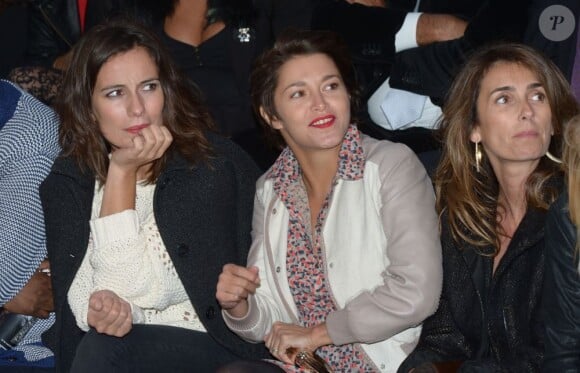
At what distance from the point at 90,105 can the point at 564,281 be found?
1472 mm

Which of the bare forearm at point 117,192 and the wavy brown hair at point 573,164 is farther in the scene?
the bare forearm at point 117,192

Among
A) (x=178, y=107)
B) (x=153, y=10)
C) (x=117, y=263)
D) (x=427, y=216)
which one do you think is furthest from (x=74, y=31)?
(x=427, y=216)

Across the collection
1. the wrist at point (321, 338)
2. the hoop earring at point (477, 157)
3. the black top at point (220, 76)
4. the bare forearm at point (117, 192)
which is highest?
the black top at point (220, 76)

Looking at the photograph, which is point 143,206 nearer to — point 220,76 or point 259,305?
point 259,305

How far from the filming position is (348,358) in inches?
114

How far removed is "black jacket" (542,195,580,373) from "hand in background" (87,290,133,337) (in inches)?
42.8

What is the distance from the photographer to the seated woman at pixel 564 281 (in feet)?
8.20

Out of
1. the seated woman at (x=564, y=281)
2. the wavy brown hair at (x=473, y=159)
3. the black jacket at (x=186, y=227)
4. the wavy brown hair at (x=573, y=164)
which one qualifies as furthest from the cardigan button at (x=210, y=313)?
the wavy brown hair at (x=573, y=164)

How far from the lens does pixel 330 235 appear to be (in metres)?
2.94

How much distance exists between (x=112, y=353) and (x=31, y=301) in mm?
573

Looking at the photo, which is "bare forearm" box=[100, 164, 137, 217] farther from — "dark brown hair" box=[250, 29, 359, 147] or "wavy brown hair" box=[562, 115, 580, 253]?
"wavy brown hair" box=[562, 115, 580, 253]

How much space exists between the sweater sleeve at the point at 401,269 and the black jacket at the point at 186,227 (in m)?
0.40

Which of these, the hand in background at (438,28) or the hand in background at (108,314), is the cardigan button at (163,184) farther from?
the hand in background at (438,28)

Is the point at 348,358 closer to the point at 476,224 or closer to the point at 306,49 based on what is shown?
the point at 476,224
